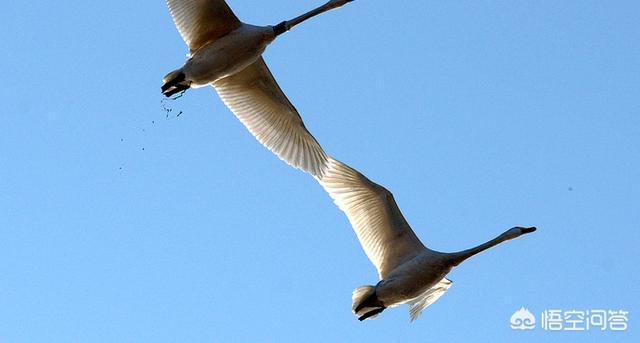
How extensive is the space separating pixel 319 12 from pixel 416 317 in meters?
6.09

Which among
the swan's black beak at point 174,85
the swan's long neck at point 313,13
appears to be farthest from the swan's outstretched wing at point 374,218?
the swan's black beak at point 174,85

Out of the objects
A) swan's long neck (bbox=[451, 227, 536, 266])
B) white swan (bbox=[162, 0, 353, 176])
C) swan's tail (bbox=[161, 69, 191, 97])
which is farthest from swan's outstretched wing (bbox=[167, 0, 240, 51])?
swan's long neck (bbox=[451, 227, 536, 266])

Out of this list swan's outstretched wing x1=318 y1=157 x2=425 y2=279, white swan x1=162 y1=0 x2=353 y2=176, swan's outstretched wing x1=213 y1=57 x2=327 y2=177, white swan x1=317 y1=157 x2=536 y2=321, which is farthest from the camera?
swan's outstretched wing x1=213 y1=57 x2=327 y2=177

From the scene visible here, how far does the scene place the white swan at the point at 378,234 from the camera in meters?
24.2

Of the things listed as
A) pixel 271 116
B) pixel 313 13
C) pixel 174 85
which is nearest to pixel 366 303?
pixel 271 116

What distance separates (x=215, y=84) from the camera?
26.1m

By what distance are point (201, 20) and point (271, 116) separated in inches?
107

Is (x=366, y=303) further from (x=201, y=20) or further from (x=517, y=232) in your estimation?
(x=201, y=20)

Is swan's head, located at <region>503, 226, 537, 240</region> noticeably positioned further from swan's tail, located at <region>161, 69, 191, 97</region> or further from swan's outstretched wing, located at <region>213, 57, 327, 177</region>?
swan's tail, located at <region>161, 69, 191, 97</region>

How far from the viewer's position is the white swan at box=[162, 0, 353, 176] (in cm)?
2392

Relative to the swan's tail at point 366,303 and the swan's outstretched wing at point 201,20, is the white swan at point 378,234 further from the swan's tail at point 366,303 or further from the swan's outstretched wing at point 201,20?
the swan's outstretched wing at point 201,20

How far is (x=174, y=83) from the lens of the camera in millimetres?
24172

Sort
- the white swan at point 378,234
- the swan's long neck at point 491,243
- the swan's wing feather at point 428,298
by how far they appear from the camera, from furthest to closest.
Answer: the swan's wing feather at point 428,298, the white swan at point 378,234, the swan's long neck at point 491,243

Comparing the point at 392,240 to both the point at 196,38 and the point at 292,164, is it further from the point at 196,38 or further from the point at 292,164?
the point at 196,38
